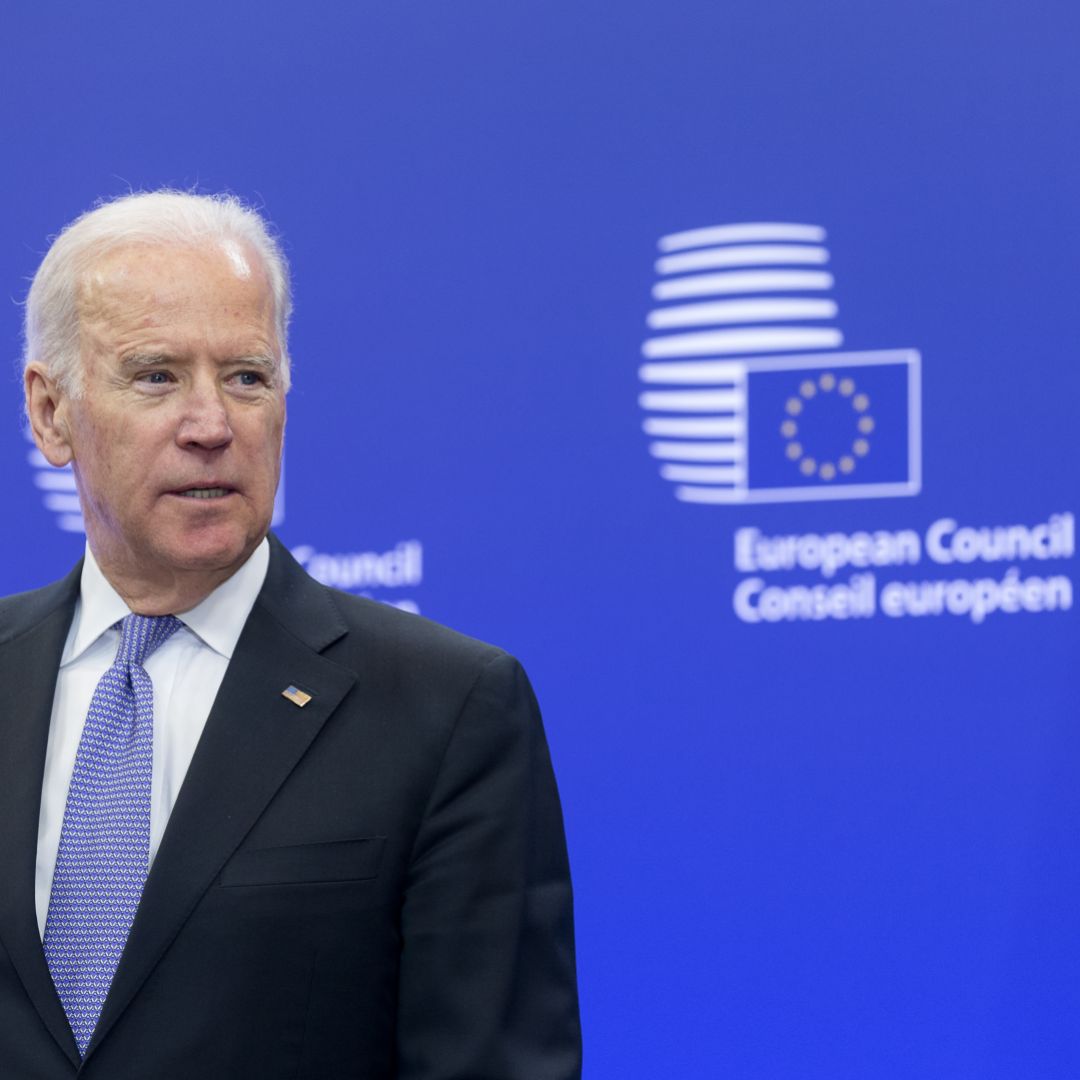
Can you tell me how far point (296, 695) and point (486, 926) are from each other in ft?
0.96

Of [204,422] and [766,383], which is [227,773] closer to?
[204,422]

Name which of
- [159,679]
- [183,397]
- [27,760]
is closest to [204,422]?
[183,397]

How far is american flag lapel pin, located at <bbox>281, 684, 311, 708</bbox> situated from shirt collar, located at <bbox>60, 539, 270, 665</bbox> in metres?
0.08

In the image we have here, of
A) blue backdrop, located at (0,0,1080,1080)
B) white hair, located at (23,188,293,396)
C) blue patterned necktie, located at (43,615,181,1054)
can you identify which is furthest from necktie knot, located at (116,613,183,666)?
blue backdrop, located at (0,0,1080,1080)

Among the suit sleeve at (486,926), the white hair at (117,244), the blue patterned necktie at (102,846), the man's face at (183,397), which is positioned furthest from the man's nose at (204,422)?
the suit sleeve at (486,926)

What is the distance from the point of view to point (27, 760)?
1713 mm

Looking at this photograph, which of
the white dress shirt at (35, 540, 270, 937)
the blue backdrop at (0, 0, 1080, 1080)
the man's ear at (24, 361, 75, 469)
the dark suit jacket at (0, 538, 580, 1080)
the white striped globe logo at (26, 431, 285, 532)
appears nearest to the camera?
the dark suit jacket at (0, 538, 580, 1080)

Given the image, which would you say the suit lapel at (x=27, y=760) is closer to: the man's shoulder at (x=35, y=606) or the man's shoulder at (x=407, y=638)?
the man's shoulder at (x=35, y=606)

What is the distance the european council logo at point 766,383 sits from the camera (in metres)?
2.88

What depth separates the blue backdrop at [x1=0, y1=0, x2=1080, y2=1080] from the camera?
9.30ft

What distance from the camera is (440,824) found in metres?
1.64

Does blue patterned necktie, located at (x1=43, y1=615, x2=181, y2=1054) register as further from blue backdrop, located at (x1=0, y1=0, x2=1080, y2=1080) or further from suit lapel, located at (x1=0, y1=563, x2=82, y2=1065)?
blue backdrop, located at (x1=0, y1=0, x2=1080, y2=1080)

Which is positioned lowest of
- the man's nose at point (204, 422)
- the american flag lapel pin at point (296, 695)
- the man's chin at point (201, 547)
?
the american flag lapel pin at point (296, 695)

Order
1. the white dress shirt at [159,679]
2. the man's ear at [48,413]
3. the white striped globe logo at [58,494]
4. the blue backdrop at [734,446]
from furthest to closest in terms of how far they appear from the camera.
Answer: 1. the white striped globe logo at [58,494]
2. the blue backdrop at [734,446]
3. the man's ear at [48,413]
4. the white dress shirt at [159,679]
